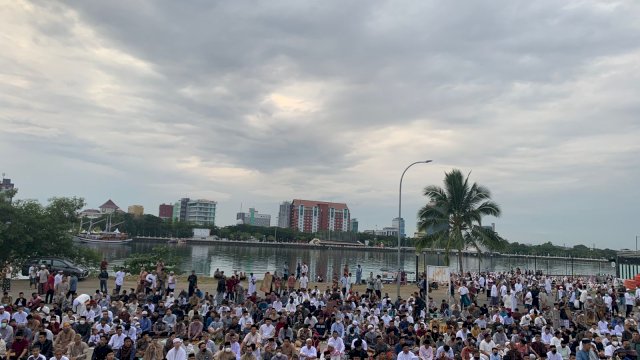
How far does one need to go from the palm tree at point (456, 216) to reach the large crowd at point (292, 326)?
627 centimetres

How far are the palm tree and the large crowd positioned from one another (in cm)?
627

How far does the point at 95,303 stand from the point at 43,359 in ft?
20.0

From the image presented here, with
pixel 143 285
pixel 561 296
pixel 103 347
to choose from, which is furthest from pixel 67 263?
pixel 561 296

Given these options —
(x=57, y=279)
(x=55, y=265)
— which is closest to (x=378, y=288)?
(x=57, y=279)

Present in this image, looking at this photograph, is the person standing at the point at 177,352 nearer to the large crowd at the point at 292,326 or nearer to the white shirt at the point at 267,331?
the large crowd at the point at 292,326

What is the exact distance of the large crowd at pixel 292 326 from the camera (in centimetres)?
1329

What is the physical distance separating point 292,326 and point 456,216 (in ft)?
57.0

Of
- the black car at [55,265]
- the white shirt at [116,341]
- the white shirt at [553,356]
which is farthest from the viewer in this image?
the black car at [55,265]

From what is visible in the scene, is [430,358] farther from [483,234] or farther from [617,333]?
[483,234]

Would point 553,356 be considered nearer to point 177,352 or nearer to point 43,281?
point 177,352

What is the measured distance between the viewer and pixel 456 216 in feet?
106

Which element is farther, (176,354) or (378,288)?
(378,288)

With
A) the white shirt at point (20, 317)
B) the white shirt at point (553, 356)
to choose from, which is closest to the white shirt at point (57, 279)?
the white shirt at point (20, 317)

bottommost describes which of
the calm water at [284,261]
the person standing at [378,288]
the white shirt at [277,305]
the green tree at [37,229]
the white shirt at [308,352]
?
the calm water at [284,261]
